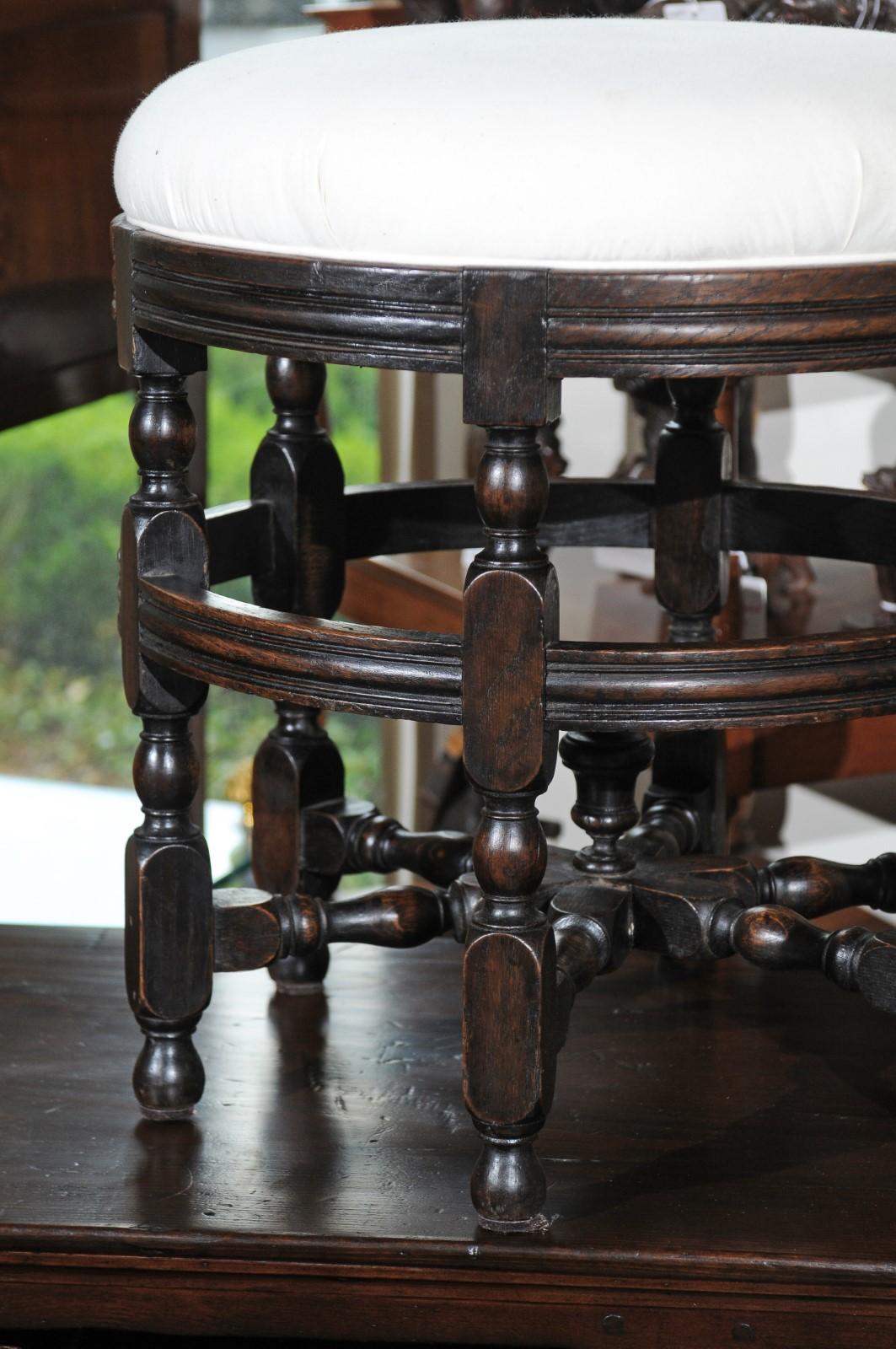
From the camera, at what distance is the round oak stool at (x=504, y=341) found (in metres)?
0.58

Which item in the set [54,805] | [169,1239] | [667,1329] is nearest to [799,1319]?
[667,1329]

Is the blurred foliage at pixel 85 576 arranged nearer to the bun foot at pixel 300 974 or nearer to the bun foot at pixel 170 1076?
the bun foot at pixel 300 974

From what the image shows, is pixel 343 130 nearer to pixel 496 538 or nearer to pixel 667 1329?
pixel 496 538

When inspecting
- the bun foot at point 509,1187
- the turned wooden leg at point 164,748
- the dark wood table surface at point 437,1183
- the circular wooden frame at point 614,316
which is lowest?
the dark wood table surface at point 437,1183

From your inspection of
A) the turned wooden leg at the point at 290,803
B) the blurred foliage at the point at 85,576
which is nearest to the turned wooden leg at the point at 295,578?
the turned wooden leg at the point at 290,803

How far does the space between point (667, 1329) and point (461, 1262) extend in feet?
0.28

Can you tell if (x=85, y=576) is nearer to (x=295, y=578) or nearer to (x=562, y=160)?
(x=295, y=578)

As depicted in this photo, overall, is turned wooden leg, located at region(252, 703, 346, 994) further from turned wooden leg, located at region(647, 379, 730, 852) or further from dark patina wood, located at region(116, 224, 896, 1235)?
turned wooden leg, located at region(647, 379, 730, 852)

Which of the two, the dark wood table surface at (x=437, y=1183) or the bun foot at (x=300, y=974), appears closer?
the dark wood table surface at (x=437, y=1183)

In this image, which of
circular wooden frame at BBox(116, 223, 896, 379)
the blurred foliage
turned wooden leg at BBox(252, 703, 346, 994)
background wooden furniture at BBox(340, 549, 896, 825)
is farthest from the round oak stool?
the blurred foliage

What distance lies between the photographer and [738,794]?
1254 mm

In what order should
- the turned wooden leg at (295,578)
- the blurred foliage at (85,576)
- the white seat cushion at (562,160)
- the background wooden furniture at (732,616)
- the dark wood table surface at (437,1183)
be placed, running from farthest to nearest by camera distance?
1. the blurred foliage at (85,576)
2. the background wooden furniture at (732,616)
3. the turned wooden leg at (295,578)
4. the dark wood table surface at (437,1183)
5. the white seat cushion at (562,160)

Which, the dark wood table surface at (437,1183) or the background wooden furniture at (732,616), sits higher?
the dark wood table surface at (437,1183)

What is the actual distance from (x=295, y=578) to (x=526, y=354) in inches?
13.5
